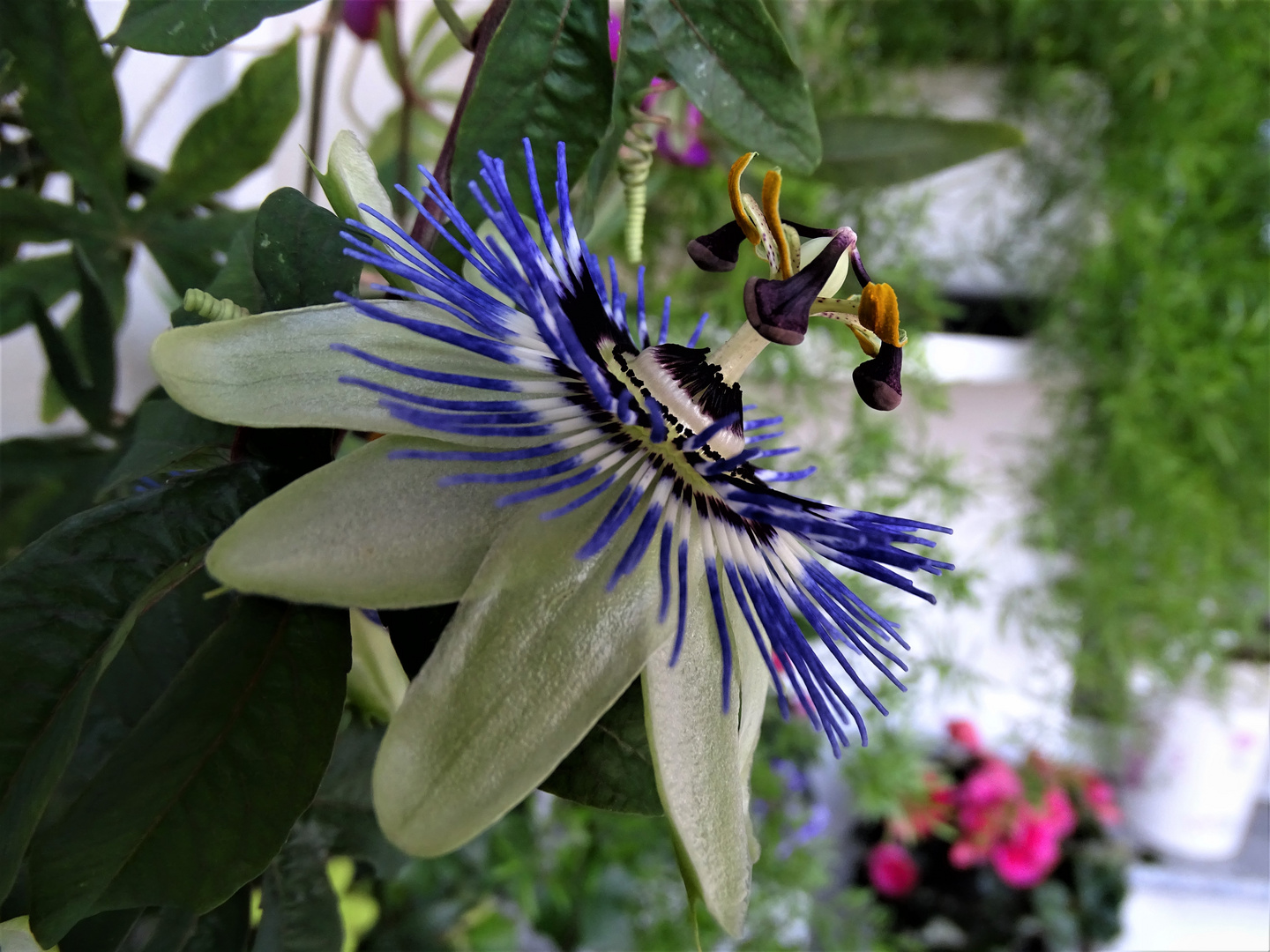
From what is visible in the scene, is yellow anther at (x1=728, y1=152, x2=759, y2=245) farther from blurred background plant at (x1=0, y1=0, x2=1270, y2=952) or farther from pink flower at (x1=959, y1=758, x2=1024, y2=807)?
pink flower at (x1=959, y1=758, x2=1024, y2=807)

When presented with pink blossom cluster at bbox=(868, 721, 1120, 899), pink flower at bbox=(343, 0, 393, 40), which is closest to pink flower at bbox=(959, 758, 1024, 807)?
pink blossom cluster at bbox=(868, 721, 1120, 899)

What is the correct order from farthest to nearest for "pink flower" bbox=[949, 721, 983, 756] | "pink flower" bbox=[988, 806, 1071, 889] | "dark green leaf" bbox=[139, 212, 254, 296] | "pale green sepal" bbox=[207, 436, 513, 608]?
"pink flower" bbox=[949, 721, 983, 756] < "pink flower" bbox=[988, 806, 1071, 889] < "dark green leaf" bbox=[139, 212, 254, 296] < "pale green sepal" bbox=[207, 436, 513, 608]

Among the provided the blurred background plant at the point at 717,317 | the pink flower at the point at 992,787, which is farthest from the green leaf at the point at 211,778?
the pink flower at the point at 992,787

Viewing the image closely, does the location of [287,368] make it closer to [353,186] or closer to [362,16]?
[353,186]

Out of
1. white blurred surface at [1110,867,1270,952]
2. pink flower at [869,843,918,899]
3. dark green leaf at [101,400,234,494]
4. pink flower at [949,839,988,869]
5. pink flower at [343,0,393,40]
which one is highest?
pink flower at [343,0,393,40]

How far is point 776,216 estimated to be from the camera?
1.10 feet

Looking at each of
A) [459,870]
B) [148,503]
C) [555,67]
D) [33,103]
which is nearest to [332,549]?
[148,503]

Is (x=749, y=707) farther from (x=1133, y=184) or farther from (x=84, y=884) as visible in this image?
(x=1133, y=184)

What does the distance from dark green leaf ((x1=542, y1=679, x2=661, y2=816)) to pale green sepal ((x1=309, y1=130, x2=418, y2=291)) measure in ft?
0.56

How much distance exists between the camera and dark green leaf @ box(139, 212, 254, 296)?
0.57 meters

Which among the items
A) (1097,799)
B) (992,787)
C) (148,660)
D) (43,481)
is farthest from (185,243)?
(1097,799)

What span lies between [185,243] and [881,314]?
479 mm

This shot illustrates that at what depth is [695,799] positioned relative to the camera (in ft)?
0.85

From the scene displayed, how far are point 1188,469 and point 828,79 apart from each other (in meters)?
0.79
